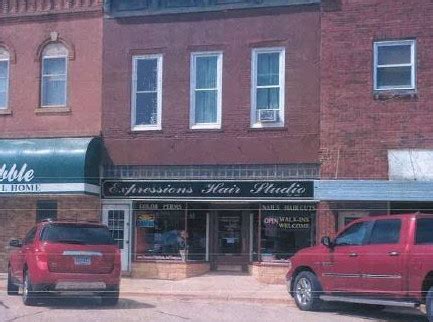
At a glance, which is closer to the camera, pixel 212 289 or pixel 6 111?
pixel 212 289

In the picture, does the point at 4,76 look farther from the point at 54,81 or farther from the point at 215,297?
the point at 215,297

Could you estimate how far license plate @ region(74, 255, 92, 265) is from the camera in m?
15.8

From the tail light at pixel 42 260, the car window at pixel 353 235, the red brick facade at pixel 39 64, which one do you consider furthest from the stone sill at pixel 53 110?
the car window at pixel 353 235

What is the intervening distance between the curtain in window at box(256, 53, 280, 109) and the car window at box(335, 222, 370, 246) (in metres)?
7.11

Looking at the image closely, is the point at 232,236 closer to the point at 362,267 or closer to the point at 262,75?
the point at 262,75

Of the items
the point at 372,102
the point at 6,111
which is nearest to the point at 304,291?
the point at 372,102

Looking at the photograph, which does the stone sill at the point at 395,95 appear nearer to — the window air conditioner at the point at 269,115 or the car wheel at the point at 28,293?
the window air conditioner at the point at 269,115

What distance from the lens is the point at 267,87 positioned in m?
22.1

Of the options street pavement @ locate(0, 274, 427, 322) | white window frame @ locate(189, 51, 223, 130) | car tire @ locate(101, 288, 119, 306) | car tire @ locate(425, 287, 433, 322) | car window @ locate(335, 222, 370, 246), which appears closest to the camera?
car tire @ locate(425, 287, 433, 322)

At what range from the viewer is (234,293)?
18891 millimetres

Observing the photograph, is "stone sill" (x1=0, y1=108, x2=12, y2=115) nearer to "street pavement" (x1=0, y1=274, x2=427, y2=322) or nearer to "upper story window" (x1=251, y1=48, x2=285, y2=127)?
"street pavement" (x1=0, y1=274, x2=427, y2=322)

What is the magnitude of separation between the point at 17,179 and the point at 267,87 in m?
7.55

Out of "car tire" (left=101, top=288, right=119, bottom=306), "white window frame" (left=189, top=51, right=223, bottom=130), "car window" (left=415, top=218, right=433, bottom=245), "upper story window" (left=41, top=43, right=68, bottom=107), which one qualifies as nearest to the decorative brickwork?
"upper story window" (left=41, top=43, right=68, bottom=107)

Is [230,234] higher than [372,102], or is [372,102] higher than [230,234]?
[372,102]
